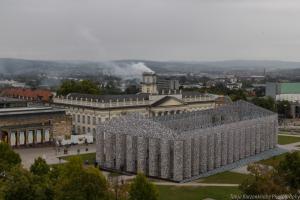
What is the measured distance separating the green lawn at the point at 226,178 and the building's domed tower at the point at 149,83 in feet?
129

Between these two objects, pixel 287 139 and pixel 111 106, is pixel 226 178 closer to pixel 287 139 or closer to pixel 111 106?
pixel 111 106

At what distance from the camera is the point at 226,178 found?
50531 millimetres

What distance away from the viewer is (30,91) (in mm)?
110125

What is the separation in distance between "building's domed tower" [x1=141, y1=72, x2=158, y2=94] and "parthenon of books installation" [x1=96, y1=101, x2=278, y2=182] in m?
30.1

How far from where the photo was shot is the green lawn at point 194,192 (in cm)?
4300

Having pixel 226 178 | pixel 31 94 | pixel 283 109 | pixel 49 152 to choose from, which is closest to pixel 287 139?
pixel 226 178

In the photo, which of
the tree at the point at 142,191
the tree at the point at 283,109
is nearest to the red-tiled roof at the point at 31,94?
the tree at the point at 283,109

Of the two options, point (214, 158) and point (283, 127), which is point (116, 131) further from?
point (283, 127)

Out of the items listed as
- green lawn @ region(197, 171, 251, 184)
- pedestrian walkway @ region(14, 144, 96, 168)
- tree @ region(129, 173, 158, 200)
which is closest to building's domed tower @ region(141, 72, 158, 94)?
pedestrian walkway @ region(14, 144, 96, 168)

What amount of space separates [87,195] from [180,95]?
57.4 meters

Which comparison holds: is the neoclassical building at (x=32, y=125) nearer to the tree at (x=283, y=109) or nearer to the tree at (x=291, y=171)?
the tree at (x=291, y=171)

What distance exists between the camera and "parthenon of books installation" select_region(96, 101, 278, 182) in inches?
1950

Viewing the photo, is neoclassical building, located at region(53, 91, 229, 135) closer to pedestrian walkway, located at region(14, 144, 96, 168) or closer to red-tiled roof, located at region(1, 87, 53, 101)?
pedestrian walkway, located at region(14, 144, 96, 168)

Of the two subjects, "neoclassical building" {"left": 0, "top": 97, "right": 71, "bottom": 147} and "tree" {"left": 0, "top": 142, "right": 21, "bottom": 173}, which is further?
"neoclassical building" {"left": 0, "top": 97, "right": 71, "bottom": 147}
